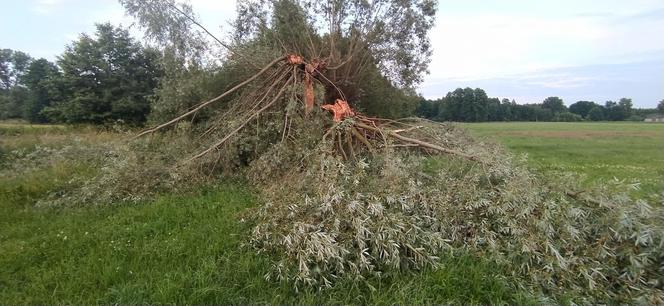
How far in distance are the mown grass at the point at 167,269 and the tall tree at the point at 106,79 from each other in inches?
670

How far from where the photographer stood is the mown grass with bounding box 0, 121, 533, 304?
8.77 ft

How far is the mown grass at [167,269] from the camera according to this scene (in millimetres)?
2672

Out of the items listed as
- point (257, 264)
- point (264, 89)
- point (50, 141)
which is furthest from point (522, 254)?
point (50, 141)

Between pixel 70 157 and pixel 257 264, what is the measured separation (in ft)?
15.8

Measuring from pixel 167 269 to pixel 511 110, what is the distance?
3840 cm

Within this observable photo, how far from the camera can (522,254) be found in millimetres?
2982

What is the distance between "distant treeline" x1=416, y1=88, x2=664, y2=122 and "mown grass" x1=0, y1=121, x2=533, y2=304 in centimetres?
2227

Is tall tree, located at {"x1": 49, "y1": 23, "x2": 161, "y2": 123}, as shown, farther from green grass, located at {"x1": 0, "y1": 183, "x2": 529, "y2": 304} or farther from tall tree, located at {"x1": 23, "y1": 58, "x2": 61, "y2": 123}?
green grass, located at {"x1": 0, "y1": 183, "x2": 529, "y2": 304}

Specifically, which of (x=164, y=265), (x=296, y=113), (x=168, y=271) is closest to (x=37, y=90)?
(x=296, y=113)

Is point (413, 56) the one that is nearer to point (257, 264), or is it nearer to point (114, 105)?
point (257, 264)

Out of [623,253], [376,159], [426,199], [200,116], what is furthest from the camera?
[200,116]

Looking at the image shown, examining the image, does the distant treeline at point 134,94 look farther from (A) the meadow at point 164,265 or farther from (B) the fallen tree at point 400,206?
(A) the meadow at point 164,265

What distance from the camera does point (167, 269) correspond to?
9.99 feet

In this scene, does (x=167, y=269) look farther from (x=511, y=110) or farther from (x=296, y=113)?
(x=511, y=110)
